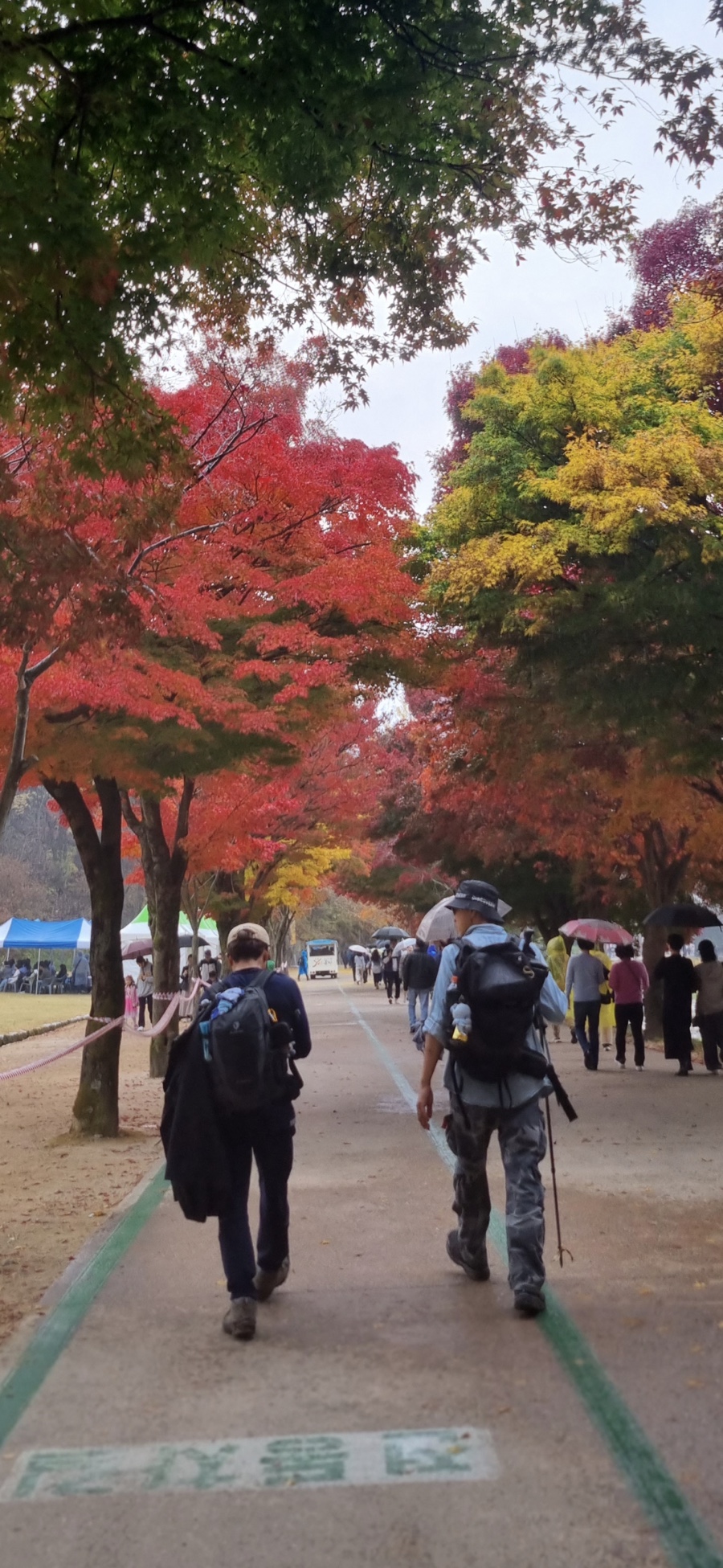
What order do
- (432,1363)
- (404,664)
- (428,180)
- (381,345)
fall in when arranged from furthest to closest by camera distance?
1. (404,664)
2. (381,345)
3. (428,180)
4. (432,1363)

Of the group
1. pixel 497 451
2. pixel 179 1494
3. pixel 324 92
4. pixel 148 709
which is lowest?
pixel 179 1494

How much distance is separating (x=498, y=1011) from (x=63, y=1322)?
235 centimetres

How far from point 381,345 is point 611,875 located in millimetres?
20595

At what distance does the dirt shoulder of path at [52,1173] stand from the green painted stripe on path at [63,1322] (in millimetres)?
177

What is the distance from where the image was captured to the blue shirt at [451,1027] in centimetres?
601

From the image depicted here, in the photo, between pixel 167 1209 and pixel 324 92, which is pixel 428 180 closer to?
pixel 324 92

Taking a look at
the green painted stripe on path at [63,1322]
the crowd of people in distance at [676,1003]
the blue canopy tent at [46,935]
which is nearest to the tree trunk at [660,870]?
the crowd of people in distance at [676,1003]

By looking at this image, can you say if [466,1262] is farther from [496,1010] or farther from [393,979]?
[393,979]

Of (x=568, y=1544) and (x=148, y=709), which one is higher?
(x=148, y=709)

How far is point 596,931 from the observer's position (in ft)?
68.1

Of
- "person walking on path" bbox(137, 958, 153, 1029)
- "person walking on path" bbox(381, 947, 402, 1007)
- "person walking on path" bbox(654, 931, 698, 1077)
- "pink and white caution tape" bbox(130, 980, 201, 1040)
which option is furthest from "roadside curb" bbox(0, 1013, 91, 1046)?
"person walking on path" bbox(381, 947, 402, 1007)

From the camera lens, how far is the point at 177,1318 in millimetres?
5875

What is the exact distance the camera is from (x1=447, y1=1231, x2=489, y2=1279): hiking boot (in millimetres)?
6316

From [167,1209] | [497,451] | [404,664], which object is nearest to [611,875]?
[404,664]
